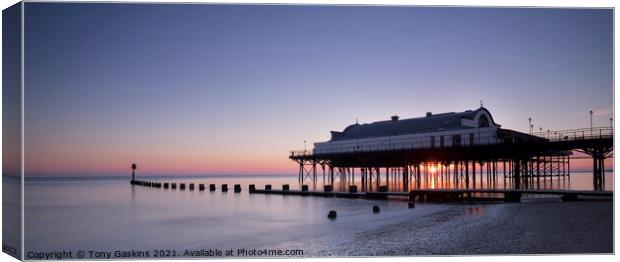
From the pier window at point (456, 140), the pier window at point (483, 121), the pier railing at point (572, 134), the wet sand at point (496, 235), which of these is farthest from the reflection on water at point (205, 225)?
→ the pier window at point (483, 121)

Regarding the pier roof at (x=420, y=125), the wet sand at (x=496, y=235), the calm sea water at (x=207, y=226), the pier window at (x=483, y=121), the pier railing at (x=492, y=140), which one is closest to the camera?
the wet sand at (x=496, y=235)

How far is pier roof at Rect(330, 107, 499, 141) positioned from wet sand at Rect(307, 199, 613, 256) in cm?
1877

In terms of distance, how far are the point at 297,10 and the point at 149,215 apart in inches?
734

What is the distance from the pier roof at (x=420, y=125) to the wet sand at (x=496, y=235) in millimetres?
18769

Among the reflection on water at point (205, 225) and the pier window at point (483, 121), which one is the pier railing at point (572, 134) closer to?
the reflection on water at point (205, 225)

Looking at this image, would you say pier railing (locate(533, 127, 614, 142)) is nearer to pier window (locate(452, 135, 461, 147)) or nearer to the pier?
the pier

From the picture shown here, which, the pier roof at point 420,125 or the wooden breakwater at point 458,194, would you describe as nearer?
the wooden breakwater at point 458,194

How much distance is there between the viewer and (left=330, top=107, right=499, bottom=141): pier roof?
137 ft

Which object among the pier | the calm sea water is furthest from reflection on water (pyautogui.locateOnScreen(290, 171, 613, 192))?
the calm sea water

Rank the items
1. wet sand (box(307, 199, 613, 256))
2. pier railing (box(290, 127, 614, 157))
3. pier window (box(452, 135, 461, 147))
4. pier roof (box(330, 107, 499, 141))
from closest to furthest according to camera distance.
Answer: wet sand (box(307, 199, 613, 256)) < pier railing (box(290, 127, 614, 157)) < pier window (box(452, 135, 461, 147)) < pier roof (box(330, 107, 499, 141))

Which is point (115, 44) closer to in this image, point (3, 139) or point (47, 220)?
point (3, 139)

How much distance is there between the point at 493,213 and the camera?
2359 centimetres

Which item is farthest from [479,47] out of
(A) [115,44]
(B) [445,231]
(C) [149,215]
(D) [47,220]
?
(D) [47,220]

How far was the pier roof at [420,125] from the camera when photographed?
41875mm
